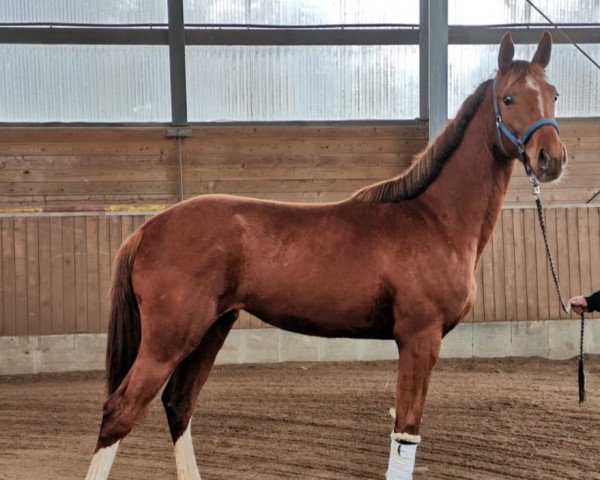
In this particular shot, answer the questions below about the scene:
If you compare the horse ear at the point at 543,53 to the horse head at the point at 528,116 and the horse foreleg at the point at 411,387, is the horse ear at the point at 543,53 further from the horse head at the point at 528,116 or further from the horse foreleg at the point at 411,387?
the horse foreleg at the point at 411,387

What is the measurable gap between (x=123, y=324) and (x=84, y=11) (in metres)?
6.79

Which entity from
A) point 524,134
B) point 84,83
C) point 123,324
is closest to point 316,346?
point 123,324

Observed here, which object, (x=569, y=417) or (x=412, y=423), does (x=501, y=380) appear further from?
(x=412, y=423)

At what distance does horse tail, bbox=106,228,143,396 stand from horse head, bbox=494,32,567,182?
5.40 ft

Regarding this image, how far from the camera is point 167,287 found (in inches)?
111

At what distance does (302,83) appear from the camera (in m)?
9.01

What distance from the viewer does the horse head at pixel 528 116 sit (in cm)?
269

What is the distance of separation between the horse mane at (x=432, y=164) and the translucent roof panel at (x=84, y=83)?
6.33 m

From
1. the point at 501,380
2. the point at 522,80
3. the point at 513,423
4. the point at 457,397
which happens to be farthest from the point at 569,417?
the point at 522,80

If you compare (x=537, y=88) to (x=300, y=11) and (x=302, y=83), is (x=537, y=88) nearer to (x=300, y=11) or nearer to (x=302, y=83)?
(x=302, y=83)

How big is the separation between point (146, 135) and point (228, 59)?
1.47m

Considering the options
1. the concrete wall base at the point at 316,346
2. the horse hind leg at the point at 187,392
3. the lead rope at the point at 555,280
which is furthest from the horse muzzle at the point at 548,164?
the concrete wall base at the point at 316,346

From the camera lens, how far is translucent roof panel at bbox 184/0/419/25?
884cm

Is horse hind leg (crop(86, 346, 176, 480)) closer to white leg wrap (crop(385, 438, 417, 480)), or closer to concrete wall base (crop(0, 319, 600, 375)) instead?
white leg wrap (crop(385, 438, 417, 480))
